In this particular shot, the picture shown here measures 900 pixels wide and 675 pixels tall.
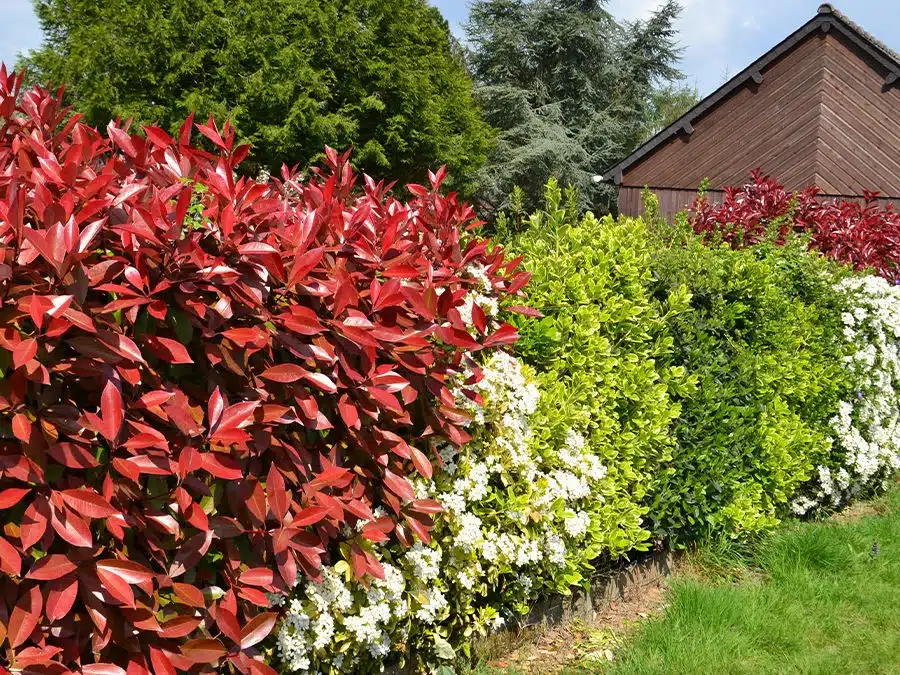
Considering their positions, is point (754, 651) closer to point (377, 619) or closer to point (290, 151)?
point (377, 619)

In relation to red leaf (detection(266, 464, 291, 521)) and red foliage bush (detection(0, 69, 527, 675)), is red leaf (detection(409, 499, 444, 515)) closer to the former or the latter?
red foliage bush (detection(0, 69, 527, 675))

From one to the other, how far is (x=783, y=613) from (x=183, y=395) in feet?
10.9

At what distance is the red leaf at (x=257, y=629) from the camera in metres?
1.94

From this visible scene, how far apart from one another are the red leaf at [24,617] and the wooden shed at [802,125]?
72.4ft

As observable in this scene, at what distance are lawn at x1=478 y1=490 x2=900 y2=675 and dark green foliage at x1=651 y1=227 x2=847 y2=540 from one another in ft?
0.84

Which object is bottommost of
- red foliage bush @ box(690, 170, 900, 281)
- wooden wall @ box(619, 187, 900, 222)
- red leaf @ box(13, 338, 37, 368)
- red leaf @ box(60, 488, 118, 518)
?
red leaf @ box(60, 488, 118, 518)

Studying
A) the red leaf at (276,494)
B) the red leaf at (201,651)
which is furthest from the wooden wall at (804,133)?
the red leaf at (201,651)

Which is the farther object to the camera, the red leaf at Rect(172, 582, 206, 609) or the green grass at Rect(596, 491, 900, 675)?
the green grass at Rect(596, 491, 900, 675)

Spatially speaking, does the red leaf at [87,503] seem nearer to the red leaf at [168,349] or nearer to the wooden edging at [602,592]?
the red leaf at [168,349]

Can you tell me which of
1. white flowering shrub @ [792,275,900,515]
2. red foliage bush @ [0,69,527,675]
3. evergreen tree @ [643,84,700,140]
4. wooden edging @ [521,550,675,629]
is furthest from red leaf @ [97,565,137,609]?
evergreen tree @ [643,84,700,140]

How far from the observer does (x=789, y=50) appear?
68.4ft

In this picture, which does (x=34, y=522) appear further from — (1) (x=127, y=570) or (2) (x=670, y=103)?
(2) (x=670, y=103)

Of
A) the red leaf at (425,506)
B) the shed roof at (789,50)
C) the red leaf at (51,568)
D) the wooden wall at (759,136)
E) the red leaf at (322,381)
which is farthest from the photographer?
the wooden wall at (759,136)

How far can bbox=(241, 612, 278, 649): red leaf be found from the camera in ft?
6.36
